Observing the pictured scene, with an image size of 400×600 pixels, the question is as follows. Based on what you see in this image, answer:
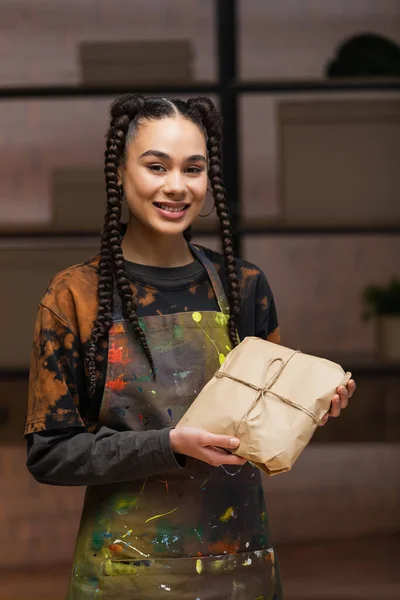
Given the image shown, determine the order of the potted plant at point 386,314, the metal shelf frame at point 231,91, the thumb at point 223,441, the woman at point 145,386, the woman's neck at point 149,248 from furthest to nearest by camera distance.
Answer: the potted plant at point 386,314 < the metal shelf frame at point 231,91 < the woman's neck at point 149,248 < the woman at point 145,386 < the thumb at point 223,441

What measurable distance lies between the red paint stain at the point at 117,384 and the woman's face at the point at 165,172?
0.77 feet

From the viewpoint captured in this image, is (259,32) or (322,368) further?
(259,32)

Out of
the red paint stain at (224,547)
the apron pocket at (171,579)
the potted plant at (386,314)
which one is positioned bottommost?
the potted plant at (386,314)

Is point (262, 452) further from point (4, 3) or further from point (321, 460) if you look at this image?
point (4, 3)

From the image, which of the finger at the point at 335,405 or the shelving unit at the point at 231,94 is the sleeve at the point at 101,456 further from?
the shelving unit at the point at 231,94

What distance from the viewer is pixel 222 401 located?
1428 mm

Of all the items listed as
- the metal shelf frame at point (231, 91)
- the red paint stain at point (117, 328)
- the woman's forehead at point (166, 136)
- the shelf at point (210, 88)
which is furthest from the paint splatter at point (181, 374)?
the shelf at point (210, 88)

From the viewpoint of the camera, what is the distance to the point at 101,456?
1.44 meters

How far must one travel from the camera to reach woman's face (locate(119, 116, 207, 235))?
1524 mm

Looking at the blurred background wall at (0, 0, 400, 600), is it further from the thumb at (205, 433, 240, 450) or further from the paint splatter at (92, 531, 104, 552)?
the thumb at (205, 433, 240, 450)

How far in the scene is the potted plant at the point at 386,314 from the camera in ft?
11.3

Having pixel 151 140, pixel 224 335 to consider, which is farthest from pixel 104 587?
pixel 151 140

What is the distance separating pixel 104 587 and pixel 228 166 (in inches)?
80.3

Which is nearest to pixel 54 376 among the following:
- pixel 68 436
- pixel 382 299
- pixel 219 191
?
pixel 68 436
